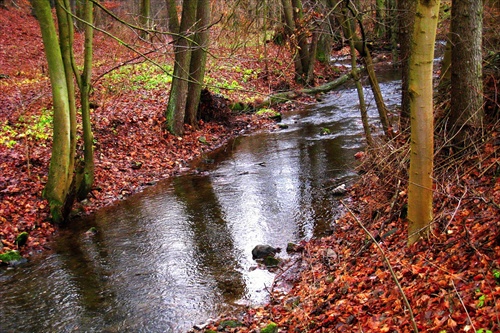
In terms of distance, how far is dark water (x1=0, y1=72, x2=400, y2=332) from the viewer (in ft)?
22.3

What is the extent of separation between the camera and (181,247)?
873cm

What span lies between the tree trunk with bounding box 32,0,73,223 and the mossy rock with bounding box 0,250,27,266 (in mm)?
1551

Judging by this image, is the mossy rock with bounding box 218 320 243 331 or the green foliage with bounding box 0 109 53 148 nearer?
the mossy rock with bounding box 218 320 243 331

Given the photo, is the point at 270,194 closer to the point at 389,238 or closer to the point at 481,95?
the point at 389,238

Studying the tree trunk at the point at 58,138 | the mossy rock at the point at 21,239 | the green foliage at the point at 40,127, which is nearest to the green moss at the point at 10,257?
the mossy rock at the point at 21,239

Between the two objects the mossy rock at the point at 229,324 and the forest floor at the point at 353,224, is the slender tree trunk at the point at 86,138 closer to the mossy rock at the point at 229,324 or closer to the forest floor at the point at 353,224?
the forest floor at the point at 353,224

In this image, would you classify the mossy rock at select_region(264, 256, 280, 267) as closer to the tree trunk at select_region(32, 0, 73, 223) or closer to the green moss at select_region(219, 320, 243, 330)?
the green moss at select_region(219, 320, 243, 330)

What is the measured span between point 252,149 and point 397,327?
10853 mm

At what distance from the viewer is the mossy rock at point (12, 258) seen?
28.0ft

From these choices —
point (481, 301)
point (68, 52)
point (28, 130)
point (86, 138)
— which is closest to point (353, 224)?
point (481, 301)

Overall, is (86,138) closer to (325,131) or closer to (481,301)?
(325,131)

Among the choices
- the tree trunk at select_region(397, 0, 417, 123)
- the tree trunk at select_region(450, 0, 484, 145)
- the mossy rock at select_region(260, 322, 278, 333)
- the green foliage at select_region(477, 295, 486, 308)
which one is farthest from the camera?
the tree trunk at select_region(397, 0, 417, 123)

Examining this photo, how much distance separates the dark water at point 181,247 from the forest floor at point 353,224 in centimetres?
60

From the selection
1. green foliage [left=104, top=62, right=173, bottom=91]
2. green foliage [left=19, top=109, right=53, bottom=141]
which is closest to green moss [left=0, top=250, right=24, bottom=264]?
green foliage [left=19, top=109, right=53, bottom=141]
